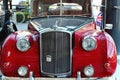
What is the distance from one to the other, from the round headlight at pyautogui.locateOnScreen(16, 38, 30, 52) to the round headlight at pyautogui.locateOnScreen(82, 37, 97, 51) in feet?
3.06

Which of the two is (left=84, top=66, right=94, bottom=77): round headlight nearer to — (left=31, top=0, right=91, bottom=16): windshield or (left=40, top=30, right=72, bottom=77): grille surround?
(left=40, top=30, right=72, bottom=77): grille surround

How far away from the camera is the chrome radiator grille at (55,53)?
17.1 ft

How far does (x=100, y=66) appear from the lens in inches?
208

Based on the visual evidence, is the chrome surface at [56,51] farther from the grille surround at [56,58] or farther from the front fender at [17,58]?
the front fender at [17,58]

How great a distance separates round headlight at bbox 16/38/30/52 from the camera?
534 centimetres

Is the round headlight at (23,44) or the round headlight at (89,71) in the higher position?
the round headlight at (23,44)

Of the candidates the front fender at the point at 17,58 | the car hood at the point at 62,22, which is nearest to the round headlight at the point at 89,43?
the car hood at the point at 62,22

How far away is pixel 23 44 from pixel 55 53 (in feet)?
1.84

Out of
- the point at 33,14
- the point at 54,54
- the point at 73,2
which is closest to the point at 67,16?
the point at 73,2

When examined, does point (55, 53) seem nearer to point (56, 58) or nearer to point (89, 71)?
point (56, 58)

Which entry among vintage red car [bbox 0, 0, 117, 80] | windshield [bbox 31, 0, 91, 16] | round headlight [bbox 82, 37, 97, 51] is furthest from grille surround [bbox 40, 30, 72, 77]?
windshield [bbox 31, 0, 91, 16]

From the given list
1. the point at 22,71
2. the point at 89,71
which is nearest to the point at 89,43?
the point at 89,71

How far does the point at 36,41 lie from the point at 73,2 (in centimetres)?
153

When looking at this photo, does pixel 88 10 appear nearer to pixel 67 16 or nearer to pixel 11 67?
pixel 67 16
